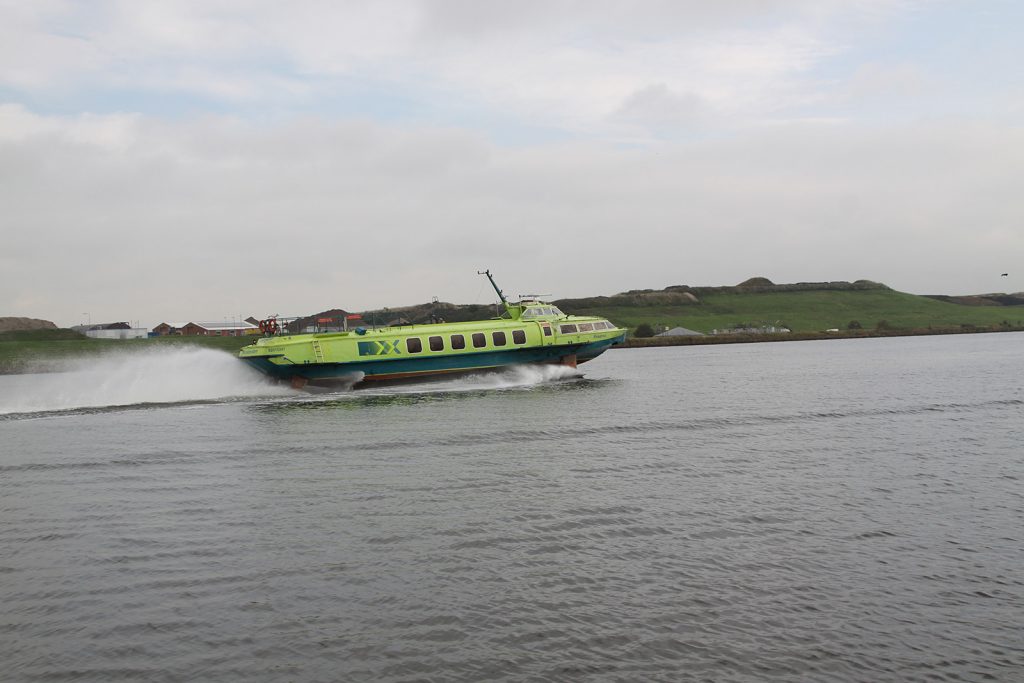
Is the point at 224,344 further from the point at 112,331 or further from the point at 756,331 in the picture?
the point at 756,331

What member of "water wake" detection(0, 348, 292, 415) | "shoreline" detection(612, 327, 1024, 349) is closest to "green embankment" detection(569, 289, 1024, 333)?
"shoreline" detection(612, 327, 1024, 349)

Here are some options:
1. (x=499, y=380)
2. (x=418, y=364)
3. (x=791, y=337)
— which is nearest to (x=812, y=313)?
(x=791, y=337)

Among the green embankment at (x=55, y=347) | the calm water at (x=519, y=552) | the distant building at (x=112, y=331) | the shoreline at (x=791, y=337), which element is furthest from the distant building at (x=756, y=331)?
the calm water at (x=519, y=552)

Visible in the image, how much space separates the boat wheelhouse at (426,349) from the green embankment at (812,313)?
367 feet

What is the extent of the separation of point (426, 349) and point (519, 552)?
33.0 meters

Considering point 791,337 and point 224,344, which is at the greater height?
point 224,344

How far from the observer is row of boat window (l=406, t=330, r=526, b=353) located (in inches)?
1842

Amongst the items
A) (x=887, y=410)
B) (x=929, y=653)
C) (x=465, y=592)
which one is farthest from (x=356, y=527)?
(x=887, y=410)

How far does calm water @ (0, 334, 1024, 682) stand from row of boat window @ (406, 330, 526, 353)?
15536 mm

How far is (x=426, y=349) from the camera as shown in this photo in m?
47.0

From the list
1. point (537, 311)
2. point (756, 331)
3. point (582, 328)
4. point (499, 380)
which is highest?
point (537, 311)

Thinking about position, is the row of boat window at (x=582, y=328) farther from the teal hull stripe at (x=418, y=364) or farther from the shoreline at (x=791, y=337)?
the shoreline at (x=791, y=337)

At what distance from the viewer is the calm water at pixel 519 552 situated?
33.8 feet

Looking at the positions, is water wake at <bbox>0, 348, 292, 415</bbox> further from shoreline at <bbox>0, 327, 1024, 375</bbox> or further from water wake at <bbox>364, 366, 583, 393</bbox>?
shoreline at <bbox>0, 327, 1024, 375</bbox>
